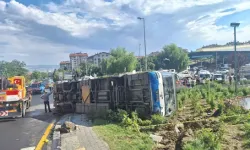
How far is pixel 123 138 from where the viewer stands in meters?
8.09

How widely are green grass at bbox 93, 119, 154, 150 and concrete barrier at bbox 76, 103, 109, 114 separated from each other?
319 cm

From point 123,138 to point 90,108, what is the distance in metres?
6.84

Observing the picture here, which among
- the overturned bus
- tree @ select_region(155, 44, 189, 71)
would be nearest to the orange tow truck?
the overturned bus

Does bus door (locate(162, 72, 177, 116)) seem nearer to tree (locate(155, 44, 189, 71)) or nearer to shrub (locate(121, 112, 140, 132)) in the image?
shrub (locate(121, 112, 140, 132))

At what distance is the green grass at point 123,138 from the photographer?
6984 millimetres

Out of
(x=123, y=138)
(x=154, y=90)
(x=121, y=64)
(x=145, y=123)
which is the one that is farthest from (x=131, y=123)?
(x=121, y=64)

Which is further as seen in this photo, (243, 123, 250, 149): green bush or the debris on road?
the debris on road

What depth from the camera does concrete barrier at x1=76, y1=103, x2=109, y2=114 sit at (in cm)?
1321

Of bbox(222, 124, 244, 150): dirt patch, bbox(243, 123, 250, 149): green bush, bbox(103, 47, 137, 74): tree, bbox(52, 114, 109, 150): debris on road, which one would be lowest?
bbox(52, 114, 109, 150): debris on road

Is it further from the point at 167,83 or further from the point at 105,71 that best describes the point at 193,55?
the point at 167,83

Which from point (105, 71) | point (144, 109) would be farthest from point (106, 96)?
point (105, 71)

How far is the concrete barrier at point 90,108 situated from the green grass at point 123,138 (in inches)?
125

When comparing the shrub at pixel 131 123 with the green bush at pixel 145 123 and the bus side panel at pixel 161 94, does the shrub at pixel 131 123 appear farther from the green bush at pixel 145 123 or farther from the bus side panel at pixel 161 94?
the bus side panel at pixel 161 94

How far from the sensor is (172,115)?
39.6 feet
